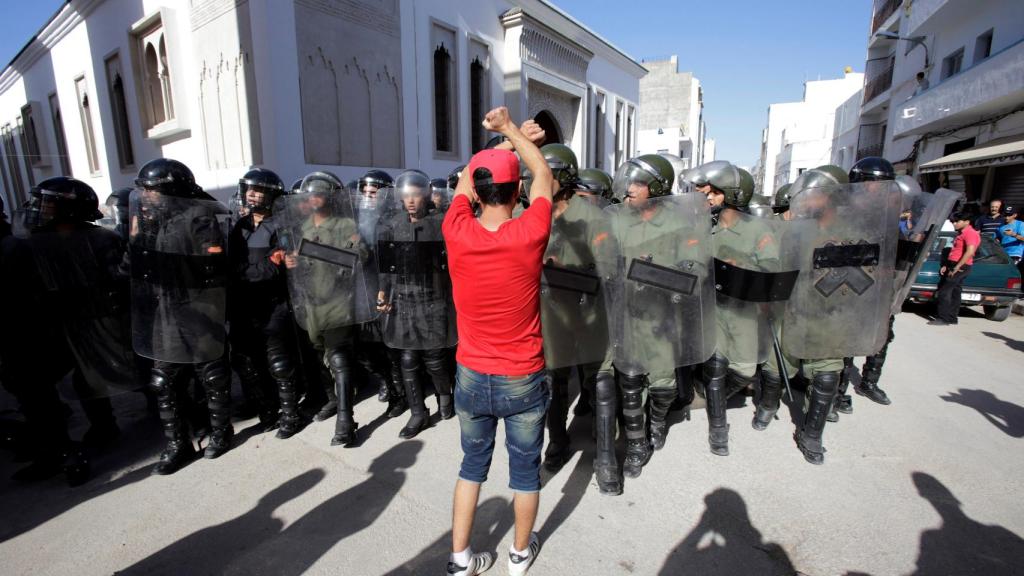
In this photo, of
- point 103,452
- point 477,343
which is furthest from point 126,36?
point 477,343

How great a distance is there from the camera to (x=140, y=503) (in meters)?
2.68

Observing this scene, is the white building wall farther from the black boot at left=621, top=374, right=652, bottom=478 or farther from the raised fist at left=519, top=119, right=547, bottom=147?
the raised fist at left=519, top=119, right=547, bottom=147

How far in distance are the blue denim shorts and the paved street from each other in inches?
20.7

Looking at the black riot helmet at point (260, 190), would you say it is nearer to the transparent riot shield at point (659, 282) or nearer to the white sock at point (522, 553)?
the transparent riot shield at point (659, 282)

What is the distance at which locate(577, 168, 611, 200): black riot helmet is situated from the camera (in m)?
3.66

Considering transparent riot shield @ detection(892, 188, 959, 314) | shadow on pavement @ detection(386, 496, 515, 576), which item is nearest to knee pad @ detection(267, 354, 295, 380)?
shadow on pavement @ detection(386, 496, 515, 576)

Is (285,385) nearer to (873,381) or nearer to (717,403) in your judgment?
(717,403)

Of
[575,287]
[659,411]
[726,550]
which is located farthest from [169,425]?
[726,550]

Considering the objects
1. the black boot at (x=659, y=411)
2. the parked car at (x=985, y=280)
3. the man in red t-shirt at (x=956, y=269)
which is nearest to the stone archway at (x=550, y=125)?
the parked car at (x=985, y=280)

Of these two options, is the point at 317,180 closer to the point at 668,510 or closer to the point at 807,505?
the point at 668,510

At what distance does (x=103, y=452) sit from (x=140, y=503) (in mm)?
908

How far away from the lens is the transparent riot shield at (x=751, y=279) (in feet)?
9.55

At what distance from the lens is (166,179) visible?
2.86 m

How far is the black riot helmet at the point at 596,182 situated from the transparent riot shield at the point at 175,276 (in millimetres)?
2471
